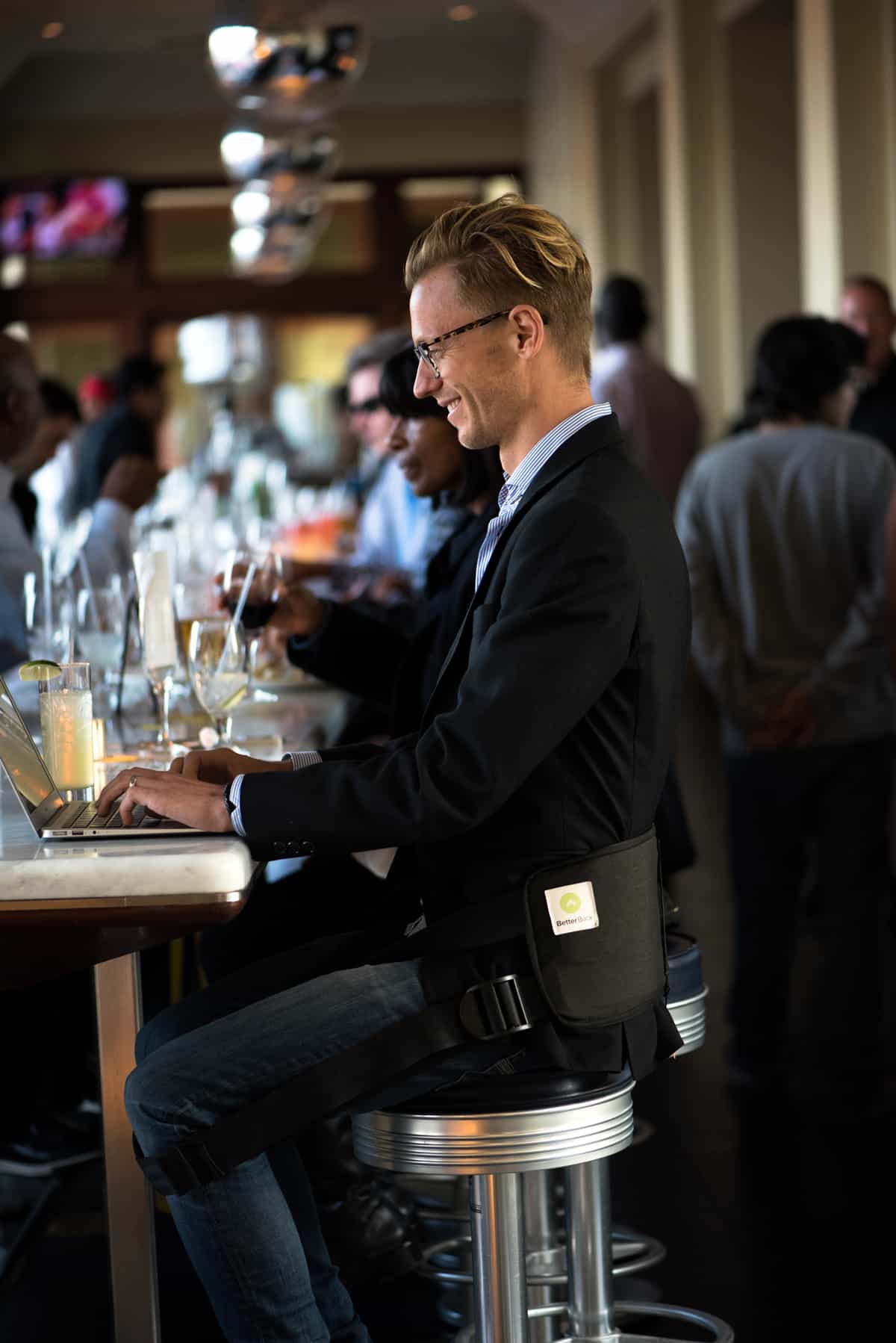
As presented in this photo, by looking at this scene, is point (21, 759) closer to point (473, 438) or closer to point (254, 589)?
point (473, 438)

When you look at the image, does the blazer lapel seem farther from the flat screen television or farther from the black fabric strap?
the flat screen television

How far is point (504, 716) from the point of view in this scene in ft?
5.45

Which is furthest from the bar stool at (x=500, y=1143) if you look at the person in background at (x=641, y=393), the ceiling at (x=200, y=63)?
the ceiling at (x=200, y=63)

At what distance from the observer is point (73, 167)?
12.9m

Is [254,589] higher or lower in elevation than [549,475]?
lower

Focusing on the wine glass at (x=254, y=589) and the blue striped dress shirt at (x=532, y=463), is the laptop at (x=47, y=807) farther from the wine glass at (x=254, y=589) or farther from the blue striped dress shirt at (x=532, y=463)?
the wine glass at (x=254, y=589)

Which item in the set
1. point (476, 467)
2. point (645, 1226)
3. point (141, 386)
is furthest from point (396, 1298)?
point (141, 386)

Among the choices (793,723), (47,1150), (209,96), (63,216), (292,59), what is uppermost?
(209,96)

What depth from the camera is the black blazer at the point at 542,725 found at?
5.48 ft

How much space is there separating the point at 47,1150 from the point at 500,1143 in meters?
1.63

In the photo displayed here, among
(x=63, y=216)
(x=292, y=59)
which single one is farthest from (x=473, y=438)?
(x=63, y=216)

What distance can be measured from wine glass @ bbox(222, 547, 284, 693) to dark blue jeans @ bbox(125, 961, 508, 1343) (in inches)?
41.2

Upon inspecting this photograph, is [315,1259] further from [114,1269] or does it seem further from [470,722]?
[470,722]

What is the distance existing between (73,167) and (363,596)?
9.71 meters
